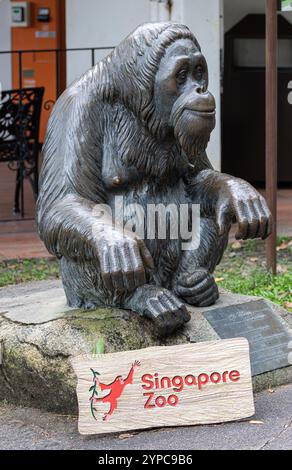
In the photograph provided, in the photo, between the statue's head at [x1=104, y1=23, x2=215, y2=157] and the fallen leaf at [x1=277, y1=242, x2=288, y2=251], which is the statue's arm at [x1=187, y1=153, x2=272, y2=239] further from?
the fallen leaf at [x1=277, y1=242, x2=288, y2=251]

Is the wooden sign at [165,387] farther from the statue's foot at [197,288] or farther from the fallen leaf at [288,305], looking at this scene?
the fallen leaf at [288,305]

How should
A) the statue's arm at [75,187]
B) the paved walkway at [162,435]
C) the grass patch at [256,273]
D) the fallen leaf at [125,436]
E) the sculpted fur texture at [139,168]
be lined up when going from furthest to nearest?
1. the grass patch at [256,273]
2. the sculpted fur texture at [139,168]
3. the statue's arm at [75,187]
4. the fallen leaf at [125,436]
5. the paved walkway at [162,435]

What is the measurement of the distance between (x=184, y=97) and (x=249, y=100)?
21.9 feet

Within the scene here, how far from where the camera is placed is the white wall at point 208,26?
890 centimetres

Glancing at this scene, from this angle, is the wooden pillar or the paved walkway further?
the wooden pillar

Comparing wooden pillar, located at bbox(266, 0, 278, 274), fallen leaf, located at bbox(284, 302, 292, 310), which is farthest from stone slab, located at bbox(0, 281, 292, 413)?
wooden pillar, located at bbox(266, 0, 278, 274)

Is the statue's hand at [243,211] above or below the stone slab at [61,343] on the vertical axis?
above

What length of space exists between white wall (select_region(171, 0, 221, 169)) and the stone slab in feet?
15.0

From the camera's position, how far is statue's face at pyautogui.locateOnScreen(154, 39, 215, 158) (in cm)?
437

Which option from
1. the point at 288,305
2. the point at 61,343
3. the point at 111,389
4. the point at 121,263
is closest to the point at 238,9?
the point at 288,305

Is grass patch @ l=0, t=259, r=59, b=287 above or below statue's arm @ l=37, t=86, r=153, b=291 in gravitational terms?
below

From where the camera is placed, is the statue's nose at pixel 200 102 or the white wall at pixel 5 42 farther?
the white wall at pixel 5 42

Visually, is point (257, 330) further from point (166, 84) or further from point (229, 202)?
point (166, 84)
